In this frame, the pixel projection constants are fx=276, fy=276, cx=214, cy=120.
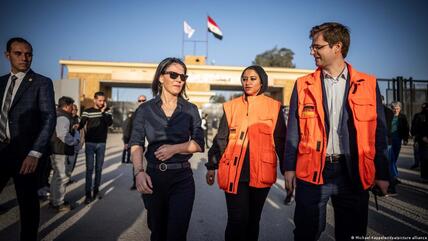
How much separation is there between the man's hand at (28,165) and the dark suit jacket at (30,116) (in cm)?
10

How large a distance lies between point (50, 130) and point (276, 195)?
4584 mm

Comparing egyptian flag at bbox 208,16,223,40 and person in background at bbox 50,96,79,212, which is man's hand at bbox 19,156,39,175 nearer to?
person in background at bbox 50,96,79,212

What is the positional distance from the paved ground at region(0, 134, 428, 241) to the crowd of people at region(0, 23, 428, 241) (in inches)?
49.6

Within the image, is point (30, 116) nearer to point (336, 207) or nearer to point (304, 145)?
point (304, 145)

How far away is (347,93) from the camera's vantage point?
7.66 feet

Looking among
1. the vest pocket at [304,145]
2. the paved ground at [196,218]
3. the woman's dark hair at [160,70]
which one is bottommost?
the paved ground at [196,218]

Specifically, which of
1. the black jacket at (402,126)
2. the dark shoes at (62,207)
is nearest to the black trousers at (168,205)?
the dark shoes at (62,207)

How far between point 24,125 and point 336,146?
2.96m

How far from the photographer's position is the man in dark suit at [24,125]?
2678mm

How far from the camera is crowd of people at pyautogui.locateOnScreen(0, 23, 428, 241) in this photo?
224 cm

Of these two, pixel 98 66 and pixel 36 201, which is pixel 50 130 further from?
pixel 98 66

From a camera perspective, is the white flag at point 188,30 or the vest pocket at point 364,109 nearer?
the vest pocket at point 364,109

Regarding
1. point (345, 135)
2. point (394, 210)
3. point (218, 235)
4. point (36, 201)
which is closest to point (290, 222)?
point (218, 235)

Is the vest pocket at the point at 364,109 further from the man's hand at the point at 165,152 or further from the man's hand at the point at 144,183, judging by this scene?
the man's hand at the point at 144,183
